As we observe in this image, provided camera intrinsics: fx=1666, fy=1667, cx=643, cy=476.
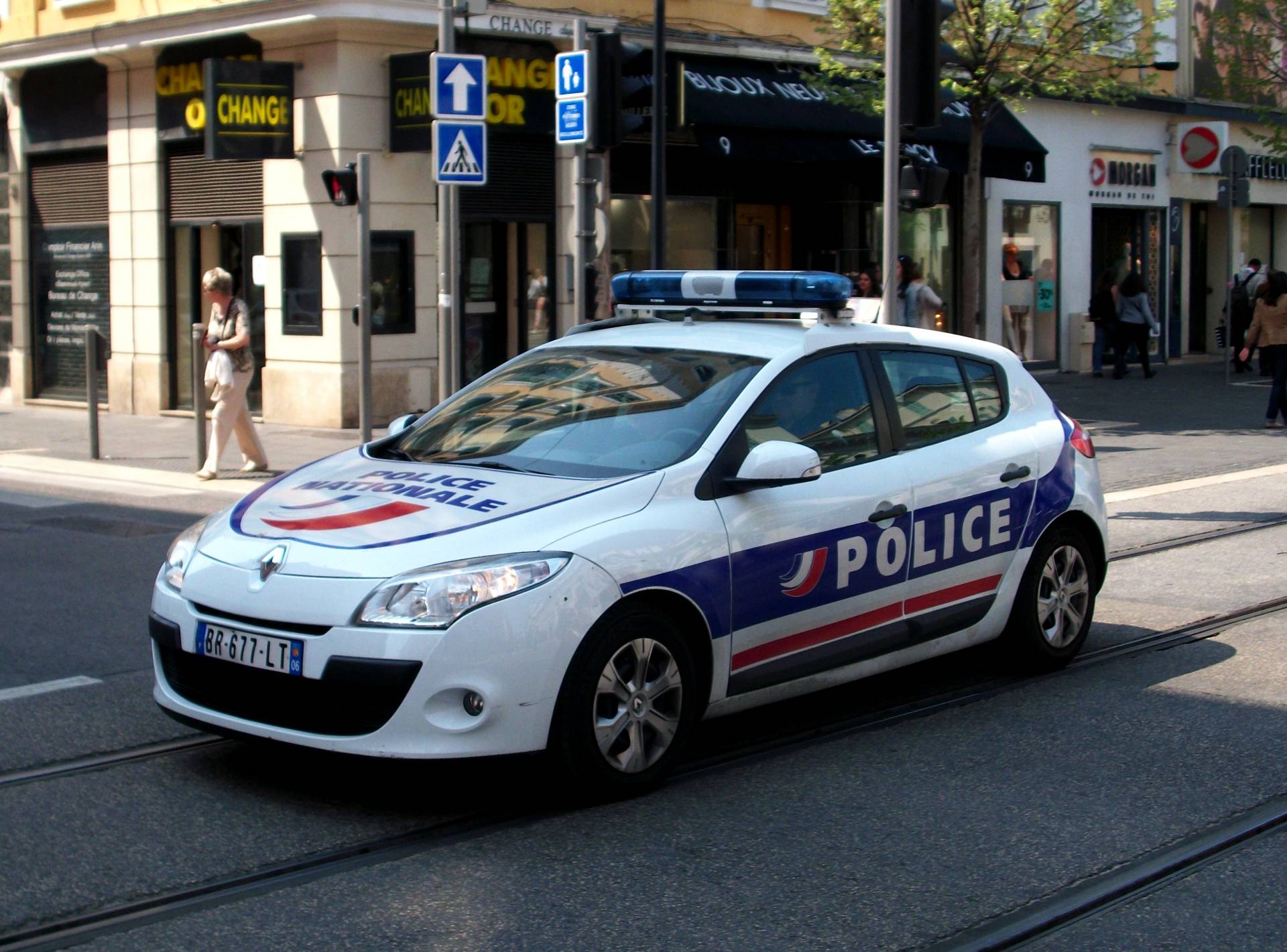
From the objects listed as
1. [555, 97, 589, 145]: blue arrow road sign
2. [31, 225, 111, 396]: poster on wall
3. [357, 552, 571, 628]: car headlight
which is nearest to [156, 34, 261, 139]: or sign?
[31, 225, 111, 396]: poster on wall

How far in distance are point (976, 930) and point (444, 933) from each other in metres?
1.33

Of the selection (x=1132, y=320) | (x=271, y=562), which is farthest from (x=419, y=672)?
(x=1132, y=320)

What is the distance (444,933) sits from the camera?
409 cm

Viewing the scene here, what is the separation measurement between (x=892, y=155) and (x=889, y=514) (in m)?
5.94

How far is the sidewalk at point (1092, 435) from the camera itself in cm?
1454

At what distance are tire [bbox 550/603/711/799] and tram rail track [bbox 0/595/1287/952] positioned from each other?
0.64 feet

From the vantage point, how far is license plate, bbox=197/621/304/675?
4930 mm

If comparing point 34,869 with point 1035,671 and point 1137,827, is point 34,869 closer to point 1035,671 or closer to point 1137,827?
point 1137,827

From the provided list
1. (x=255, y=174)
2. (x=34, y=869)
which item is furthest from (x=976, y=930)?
(x=255, y=174)

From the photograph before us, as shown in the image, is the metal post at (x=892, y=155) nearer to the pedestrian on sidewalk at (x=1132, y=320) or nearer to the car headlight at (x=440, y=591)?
the car headlight at (x=440, y=591)

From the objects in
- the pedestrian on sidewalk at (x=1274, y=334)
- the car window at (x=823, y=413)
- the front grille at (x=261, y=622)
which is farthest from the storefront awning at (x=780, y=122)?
the front grille at (x=261, y=622)

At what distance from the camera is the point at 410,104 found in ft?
58.5

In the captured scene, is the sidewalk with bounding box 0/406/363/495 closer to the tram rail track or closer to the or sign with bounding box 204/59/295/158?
the or sign with bounding box 204/59/295/158

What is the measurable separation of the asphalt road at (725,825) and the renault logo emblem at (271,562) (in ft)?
2.07
